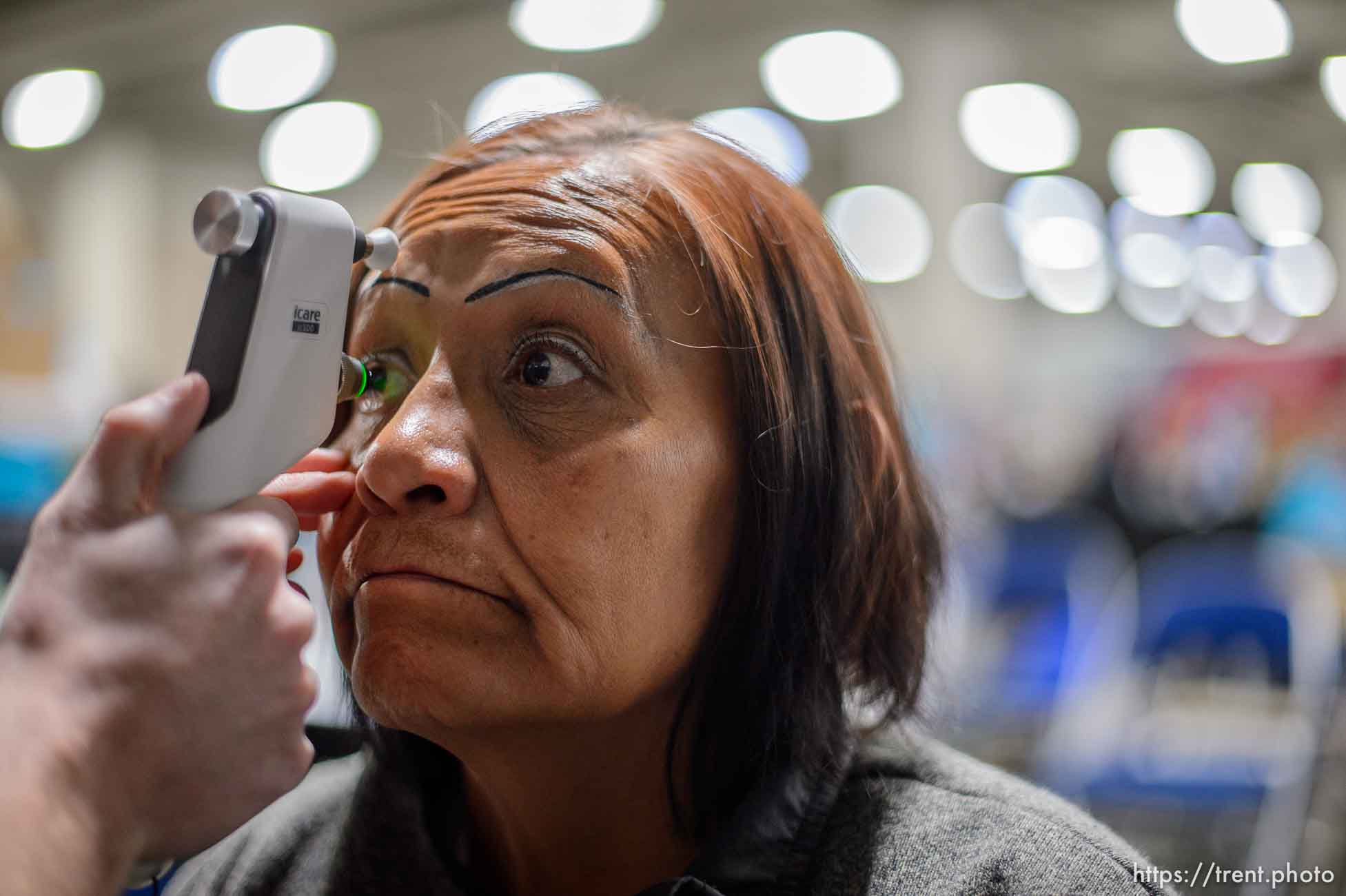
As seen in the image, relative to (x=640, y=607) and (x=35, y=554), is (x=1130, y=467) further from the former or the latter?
(x=35, y=554)

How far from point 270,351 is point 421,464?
0.14 metres

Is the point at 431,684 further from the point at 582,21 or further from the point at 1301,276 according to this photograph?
the point at 1301,276

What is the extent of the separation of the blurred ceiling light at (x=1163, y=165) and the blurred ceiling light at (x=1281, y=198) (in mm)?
922

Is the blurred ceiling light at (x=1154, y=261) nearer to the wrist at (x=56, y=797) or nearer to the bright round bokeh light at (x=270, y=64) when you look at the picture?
the bright round bokeh light at (x=270, y=64)

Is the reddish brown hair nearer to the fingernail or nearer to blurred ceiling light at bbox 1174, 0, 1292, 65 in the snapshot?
the fingernail

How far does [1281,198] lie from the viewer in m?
9.13

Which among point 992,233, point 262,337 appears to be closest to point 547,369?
point 262,337

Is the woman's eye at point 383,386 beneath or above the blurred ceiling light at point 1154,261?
above

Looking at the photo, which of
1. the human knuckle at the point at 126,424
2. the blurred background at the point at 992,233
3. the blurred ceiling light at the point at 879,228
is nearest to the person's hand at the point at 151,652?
the human knuckle at the point at 126,424

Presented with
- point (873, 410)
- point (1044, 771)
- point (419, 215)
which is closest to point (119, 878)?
point (419, 215)

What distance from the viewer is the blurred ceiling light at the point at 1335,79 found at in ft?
21.6

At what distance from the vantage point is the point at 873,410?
1.02 m

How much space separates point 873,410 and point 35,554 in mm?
645

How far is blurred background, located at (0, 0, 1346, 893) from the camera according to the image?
9.57ft
